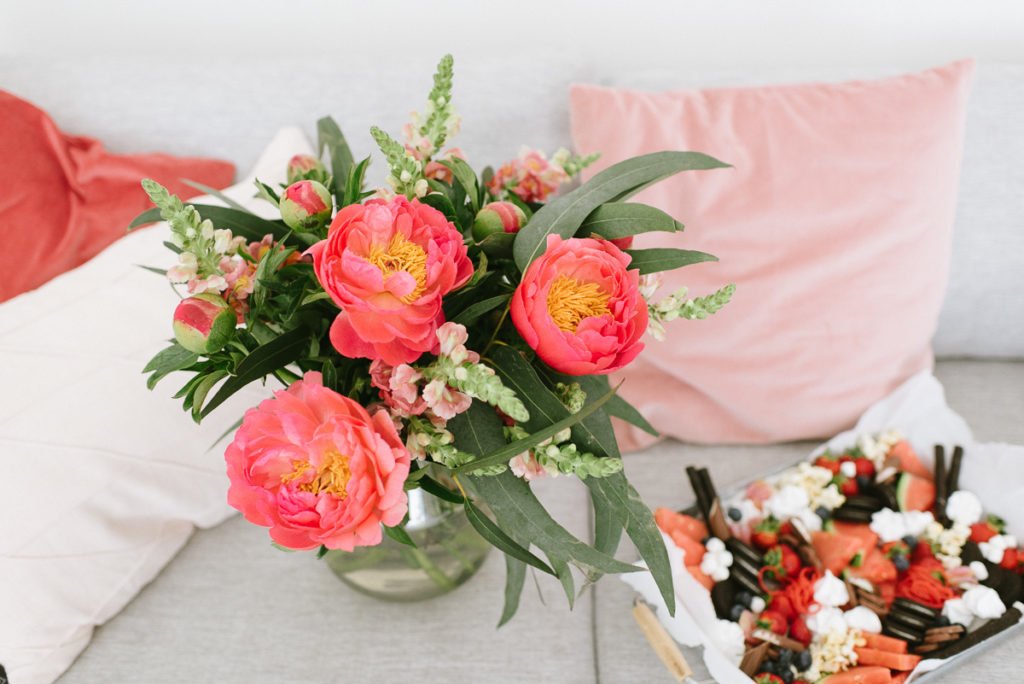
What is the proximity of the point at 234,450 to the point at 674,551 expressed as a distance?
0.56 metres

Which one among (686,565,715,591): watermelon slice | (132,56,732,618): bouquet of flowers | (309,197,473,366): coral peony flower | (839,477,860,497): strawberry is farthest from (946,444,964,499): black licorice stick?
(309,197,473,366): coral peony flower

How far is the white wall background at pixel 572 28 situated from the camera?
127cm

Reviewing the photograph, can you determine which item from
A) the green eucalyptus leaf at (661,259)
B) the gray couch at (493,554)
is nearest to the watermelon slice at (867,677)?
the gray couch at (493,554)

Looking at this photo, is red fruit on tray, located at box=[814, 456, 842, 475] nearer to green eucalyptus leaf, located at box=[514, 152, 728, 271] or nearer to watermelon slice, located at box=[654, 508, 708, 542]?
watermelon slice, located at box=[654, 508, 708, 542]

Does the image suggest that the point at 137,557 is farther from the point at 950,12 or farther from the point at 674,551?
the point at 950,12

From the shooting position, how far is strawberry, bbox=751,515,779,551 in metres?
0.88

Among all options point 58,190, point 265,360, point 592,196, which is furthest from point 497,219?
point 58,190

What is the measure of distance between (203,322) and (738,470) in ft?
2.71

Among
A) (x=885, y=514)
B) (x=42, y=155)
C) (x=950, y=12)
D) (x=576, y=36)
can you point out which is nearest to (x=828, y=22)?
(x=950, y=12)

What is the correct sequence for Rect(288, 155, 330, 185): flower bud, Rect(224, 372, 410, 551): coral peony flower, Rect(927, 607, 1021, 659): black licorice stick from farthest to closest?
Rect(927, 607, 1021, 659): black licorice stick
Rect(288, 155, 330, 185): flower bud
Rect(224, 372, 410, 551): coral peony flower

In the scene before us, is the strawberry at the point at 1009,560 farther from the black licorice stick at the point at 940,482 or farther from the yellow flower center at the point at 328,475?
the yellow flower center at the point at 328,475

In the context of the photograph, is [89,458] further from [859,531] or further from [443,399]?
[859,531]

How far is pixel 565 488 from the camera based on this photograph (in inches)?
40.5

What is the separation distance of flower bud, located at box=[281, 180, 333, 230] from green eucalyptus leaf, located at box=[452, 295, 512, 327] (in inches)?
5.5
